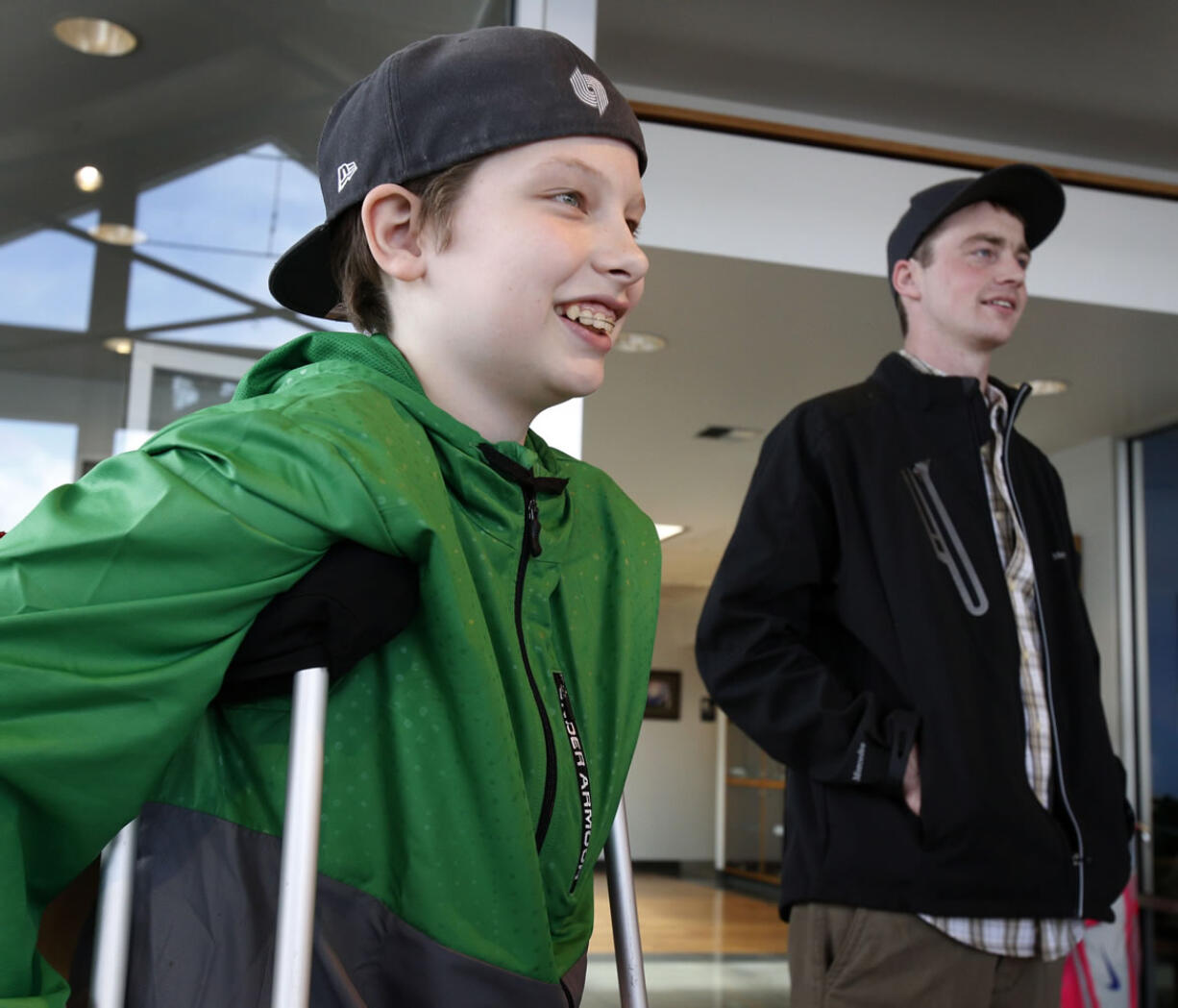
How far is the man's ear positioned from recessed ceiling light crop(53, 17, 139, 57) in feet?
4.11

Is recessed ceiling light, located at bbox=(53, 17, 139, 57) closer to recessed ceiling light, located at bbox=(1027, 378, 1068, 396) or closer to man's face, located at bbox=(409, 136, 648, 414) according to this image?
man's face, located at bbox=(409, 136, 648, 414)

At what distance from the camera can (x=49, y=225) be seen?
1843mm

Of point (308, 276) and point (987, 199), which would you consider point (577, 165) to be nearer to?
point (308, 276)

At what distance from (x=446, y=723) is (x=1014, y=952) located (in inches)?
44.3

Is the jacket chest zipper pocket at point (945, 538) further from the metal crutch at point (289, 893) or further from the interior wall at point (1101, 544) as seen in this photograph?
the interior wall at point (1101, 544)

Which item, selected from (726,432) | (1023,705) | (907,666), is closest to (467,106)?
(907,666)

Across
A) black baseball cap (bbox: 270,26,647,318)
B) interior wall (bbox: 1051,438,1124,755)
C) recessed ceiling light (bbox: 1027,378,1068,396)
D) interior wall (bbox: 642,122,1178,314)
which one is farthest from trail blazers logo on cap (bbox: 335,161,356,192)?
interior wall (bbox: 1051,438,1124,755)

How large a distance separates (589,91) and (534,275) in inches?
5.7

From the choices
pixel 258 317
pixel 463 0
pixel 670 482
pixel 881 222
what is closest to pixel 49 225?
pixel 258 317

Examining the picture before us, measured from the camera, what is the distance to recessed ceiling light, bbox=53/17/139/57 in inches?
74.1

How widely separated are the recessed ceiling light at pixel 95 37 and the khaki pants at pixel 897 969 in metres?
1.61

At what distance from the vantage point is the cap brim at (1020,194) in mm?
1964

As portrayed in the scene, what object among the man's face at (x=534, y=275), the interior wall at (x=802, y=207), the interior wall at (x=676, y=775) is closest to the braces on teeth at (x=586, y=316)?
the man's face at (x=534, y=275)

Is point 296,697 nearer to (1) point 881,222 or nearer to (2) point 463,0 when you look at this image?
(2) point 463,0
